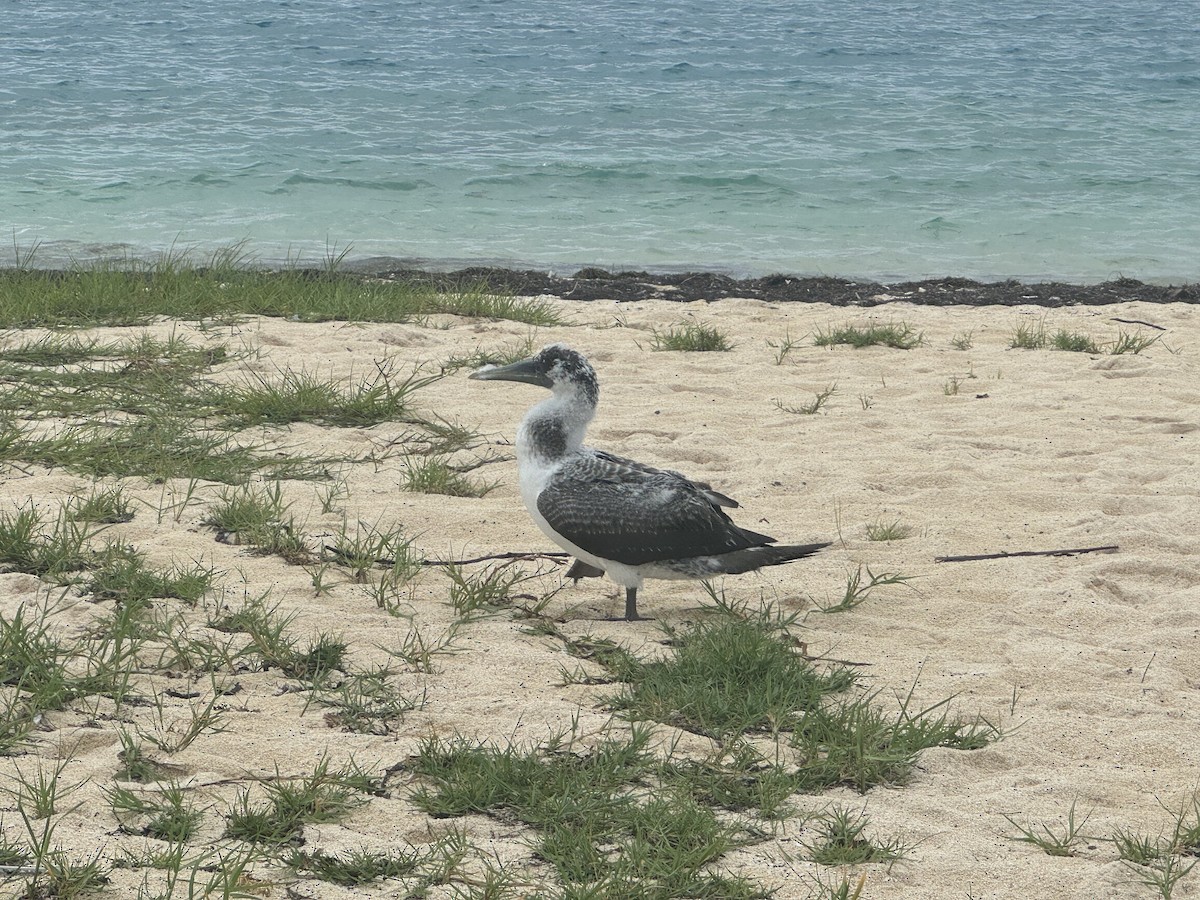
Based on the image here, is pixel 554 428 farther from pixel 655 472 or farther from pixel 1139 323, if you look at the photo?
pixel 1139 323

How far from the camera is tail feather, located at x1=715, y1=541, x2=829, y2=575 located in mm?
4320

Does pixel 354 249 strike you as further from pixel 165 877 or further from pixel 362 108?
pixel 165 877

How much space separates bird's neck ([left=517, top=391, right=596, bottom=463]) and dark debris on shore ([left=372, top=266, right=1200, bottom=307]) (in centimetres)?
544

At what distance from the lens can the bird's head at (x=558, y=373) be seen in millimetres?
4613

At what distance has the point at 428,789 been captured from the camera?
317 cm

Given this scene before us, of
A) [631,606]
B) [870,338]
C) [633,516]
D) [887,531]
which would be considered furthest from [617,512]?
[870,338]

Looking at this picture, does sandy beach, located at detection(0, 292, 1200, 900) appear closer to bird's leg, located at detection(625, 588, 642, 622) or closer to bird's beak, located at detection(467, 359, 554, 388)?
bird's leg, located at detection(625, 588, 642, 622)

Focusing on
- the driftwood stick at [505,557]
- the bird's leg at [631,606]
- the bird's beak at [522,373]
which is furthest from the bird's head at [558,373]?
the bird's leg at [631,606]

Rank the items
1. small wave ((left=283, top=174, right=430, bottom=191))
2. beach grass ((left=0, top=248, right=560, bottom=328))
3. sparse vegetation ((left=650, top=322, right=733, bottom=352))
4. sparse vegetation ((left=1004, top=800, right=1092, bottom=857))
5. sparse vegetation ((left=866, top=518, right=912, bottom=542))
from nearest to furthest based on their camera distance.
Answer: sparse vegetation ((left=1004, top=800, right=1092, bottom=857)) → sparse vegetation ((left=866, top=518, right=912, bottom=542)) → beach grass ((left=0, top=248, right=560, bottom=328)) → sparse vegetation ((left=650, top=322, right=733, bottom=352)) → small wave ((left=283, top=174, right=430, bottom=191))

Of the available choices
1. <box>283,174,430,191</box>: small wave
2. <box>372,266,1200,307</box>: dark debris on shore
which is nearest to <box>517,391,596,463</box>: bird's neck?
<box>372,266,1200,307</box>: dark debris on shore

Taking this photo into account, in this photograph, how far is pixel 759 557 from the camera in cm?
435

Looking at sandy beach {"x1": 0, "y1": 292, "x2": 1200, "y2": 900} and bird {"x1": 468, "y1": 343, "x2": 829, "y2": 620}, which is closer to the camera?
sandy beach {"x1": 0, "y1": 292, "x2": 1200, "y2": 900}

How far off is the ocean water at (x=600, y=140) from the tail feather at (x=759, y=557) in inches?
332

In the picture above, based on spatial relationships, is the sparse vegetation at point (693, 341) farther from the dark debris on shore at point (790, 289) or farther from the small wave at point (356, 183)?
the small wave at point (356, 183)
